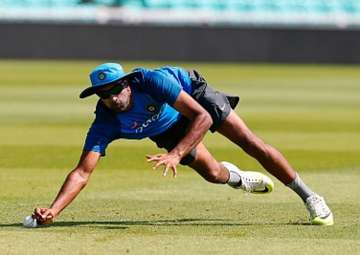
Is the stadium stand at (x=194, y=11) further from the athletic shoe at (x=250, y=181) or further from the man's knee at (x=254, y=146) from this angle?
the man's knee at (x=254, y=146)

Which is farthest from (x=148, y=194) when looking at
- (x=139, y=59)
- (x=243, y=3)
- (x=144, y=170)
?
(x=243, y=3)

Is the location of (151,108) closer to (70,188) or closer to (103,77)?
(103,77)

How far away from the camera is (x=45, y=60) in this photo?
3862cm

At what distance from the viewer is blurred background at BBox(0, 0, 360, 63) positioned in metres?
37.8

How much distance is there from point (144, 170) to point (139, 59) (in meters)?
24.6

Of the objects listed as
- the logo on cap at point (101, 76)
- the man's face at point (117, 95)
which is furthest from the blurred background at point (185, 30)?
the logo on cap at point (101, 76)

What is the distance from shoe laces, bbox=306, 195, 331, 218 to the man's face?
163 cm

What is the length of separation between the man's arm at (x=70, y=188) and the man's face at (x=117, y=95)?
452 millimetres

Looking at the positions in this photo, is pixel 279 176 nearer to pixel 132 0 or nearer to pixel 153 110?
pixel 153 110

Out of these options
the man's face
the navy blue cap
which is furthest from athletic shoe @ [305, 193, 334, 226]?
the navy blue cap

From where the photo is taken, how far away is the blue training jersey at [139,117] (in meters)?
9.17

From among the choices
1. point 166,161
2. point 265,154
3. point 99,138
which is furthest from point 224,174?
point 166,161

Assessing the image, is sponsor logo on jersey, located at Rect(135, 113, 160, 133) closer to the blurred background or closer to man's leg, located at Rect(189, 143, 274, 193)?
man's leg, located at Rect(189, 143, 274, 193)

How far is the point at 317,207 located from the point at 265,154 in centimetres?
56
